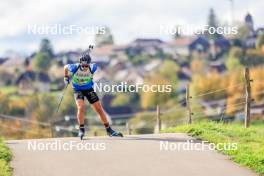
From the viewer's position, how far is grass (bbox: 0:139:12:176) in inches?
383

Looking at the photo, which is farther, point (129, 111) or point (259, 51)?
point (259, 51)

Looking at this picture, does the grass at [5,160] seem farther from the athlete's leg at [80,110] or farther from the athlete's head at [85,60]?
the athlete's head at [85,60]

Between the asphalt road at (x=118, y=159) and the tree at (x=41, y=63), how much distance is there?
13961 centimetres

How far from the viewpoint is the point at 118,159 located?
11.0m

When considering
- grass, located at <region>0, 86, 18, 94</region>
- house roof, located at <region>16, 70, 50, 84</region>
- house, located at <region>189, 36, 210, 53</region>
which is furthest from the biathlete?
house, located at <region>189, 36, 210, 53</region>

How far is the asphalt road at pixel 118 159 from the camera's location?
1009 centimetres

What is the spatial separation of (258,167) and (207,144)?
7.01 ft

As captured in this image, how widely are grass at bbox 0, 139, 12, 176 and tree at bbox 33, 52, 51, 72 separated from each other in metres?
140

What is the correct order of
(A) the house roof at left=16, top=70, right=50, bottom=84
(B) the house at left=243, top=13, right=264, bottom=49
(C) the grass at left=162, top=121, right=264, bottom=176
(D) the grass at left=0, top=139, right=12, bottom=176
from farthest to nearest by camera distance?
(B) the house at left=243, top=13, right=264, bottom=49, (A) the house roof at left=16, top=70, right=50, bottom=84, (C) the grass at left=162, top=121, right=264, bottom=176, (D) the grass at left=0, top=139, right=12, bottom=176

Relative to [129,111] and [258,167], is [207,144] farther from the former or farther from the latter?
[129,111]

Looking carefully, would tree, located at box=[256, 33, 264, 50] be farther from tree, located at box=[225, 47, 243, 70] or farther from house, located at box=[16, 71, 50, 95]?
house, located at box=[16, 71, 50, 95]

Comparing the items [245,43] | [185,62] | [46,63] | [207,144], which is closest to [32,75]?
[46,63]

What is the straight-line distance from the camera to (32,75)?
477 feet

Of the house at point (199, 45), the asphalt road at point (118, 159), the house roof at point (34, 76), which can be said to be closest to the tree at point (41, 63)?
the house roof at point (34, 76)
